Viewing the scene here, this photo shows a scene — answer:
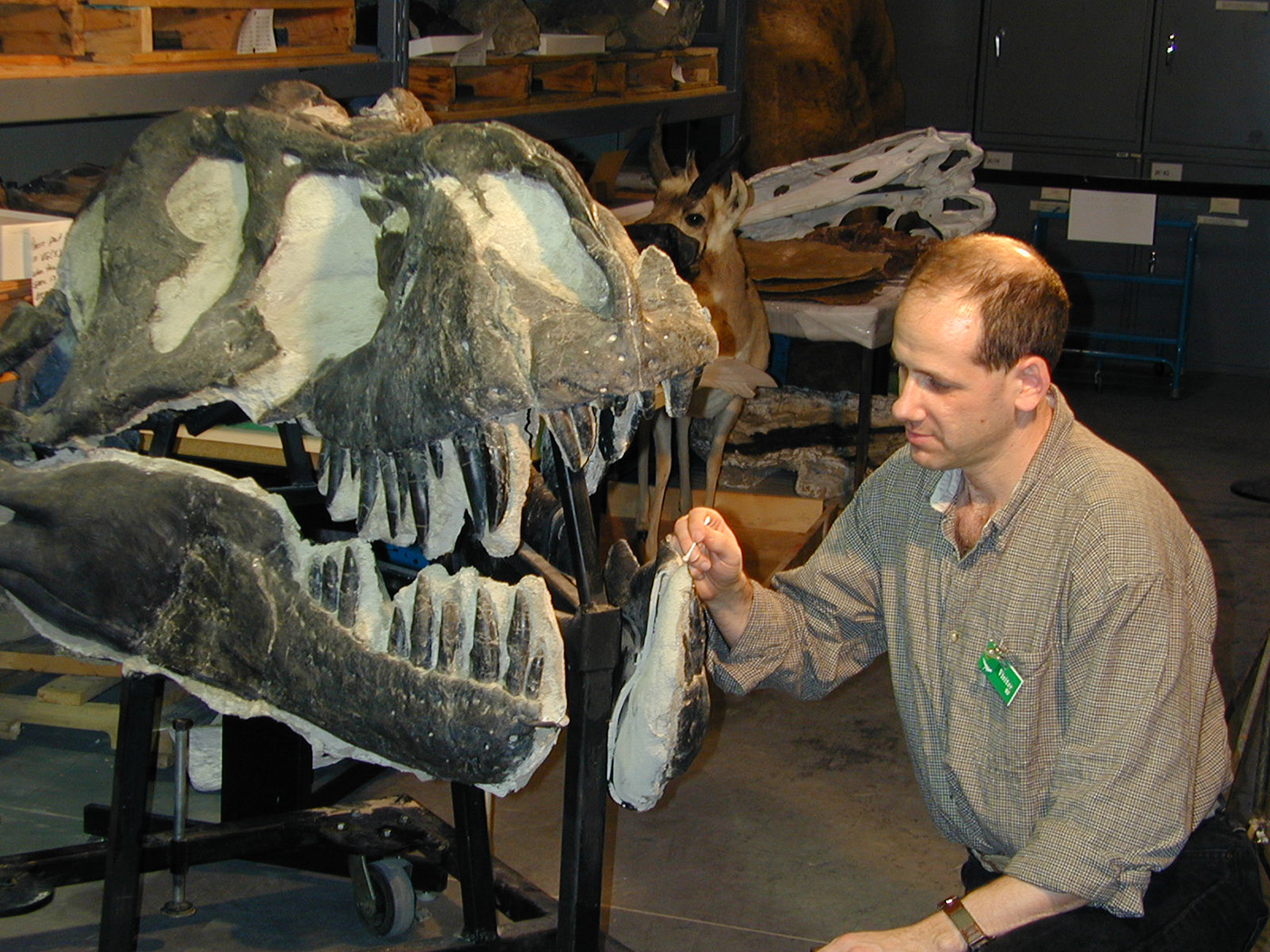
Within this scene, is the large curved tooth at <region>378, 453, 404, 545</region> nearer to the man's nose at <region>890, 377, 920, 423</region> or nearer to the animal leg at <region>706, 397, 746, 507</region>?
the man's nose at <region>890, 377, 920, 423</region>

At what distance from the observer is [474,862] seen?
2.63 meters

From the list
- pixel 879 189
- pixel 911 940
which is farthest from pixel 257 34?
pixel 879 189

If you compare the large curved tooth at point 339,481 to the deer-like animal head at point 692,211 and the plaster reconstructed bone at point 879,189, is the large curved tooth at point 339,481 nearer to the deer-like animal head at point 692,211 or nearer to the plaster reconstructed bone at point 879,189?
the deer-like animal head at point 692,211

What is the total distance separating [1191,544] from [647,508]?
306 centimetres

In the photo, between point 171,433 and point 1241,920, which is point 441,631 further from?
point 1241,920

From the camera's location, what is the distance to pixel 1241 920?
2.18m

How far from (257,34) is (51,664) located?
1.82 meters

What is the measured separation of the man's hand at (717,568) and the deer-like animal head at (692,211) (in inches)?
102

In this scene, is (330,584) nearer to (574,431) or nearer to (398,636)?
(398,636)

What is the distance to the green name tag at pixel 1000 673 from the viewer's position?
7.04ft

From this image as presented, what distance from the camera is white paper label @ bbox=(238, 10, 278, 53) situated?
132 inches

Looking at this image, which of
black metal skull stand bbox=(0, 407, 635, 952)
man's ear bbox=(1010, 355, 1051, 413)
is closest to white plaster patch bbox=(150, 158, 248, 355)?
black metal skull stand bbox=(0, 407, 635, 952)

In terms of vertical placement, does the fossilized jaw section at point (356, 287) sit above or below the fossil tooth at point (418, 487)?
above

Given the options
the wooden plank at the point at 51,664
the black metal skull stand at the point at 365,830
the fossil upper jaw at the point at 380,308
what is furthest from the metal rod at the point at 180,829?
the fossil upper jaw at the point at 380,308
